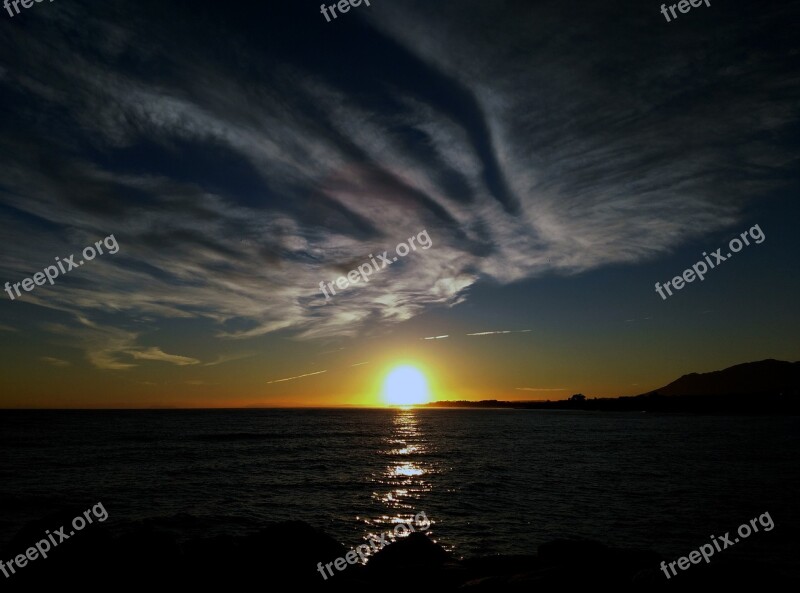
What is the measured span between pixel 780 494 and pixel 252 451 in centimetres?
4774

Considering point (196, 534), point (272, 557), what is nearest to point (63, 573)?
Result: point (272, 557)

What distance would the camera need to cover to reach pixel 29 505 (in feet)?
83.7

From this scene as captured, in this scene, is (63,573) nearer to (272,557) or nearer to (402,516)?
(272,557)
